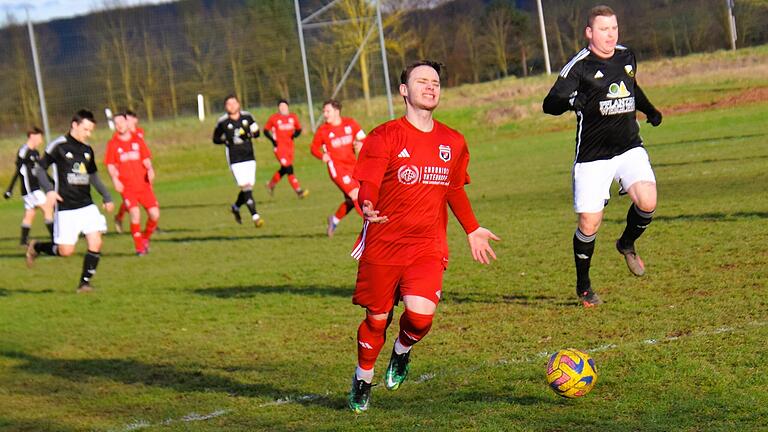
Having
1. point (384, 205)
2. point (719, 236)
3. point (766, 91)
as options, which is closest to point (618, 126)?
point (384, 205)

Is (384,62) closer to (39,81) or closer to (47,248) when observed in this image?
(39,81)

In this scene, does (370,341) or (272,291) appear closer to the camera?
(370,341)

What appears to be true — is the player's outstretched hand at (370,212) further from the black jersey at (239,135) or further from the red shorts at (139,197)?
the black jersey at (239,135)

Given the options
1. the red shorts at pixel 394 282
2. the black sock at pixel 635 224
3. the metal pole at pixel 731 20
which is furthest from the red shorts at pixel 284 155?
the red shorts at pixel 394 282

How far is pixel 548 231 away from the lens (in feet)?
43.7

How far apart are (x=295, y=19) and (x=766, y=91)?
17867 millimetres

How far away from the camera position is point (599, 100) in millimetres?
7996

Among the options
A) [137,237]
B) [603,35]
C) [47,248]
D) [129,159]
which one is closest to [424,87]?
[603,35]

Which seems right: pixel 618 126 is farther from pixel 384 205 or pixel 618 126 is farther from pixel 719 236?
pixel 719 236

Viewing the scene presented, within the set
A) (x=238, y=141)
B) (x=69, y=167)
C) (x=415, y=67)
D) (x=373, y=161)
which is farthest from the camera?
Result: (x=238, y=141)

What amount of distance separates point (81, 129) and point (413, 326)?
717 cm

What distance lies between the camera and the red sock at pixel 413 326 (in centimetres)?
596

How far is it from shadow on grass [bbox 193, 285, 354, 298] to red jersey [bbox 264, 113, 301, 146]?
1125 cm

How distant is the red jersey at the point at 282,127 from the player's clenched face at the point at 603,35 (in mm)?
15259
